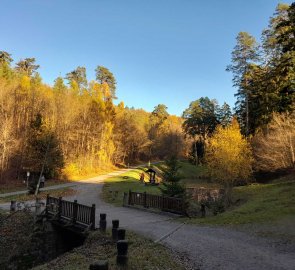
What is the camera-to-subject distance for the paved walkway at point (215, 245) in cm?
849

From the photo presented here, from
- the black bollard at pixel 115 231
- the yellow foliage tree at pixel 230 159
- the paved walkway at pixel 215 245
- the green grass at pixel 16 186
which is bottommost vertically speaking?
the paved walkway at pixel 215 245

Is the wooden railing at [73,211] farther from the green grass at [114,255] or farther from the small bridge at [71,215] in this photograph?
the green grass at [114,255]

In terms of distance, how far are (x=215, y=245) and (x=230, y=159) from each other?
88.1 ft

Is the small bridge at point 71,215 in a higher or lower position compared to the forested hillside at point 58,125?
lower

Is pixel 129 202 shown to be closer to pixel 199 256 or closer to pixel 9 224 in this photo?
pixel 9 224

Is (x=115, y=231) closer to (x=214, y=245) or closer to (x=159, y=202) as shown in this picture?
(x=214, y=245)

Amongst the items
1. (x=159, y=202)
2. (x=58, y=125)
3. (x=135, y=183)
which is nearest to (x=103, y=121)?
(x=58, y=125)

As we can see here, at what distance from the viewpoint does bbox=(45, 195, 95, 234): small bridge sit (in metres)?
13.9

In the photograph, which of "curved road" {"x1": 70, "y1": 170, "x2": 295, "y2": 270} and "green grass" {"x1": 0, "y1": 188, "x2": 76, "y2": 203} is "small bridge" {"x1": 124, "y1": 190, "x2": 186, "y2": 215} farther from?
"green grass" {"x1": 0, "y1": 188, "x2": 76, "y2": 203}

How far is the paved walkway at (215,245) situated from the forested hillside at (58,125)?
70.0 feet

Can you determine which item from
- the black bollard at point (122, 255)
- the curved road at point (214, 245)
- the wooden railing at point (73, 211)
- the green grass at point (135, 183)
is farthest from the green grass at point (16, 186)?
the black bollard at point (122, 255)

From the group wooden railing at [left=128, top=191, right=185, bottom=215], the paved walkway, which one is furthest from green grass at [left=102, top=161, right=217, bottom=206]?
the paved walkway

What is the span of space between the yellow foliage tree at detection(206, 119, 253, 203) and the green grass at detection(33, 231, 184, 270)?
25509 millimetres

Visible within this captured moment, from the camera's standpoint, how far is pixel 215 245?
10.5 m
